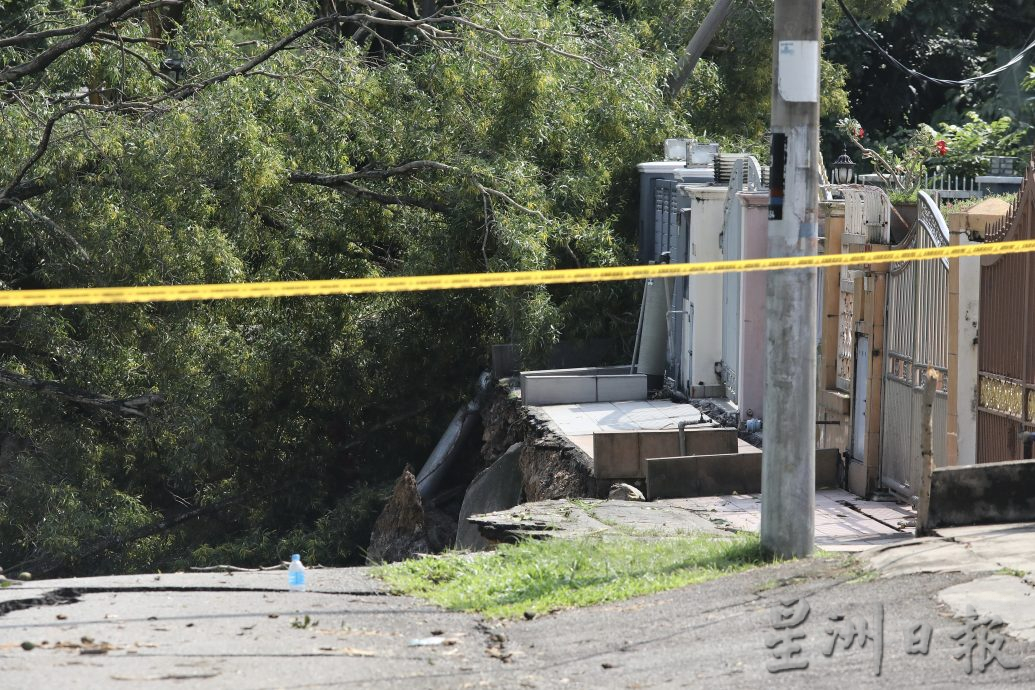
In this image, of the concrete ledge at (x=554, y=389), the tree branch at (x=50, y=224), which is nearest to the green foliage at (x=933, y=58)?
the concrete ledge at (x=554, y=389)

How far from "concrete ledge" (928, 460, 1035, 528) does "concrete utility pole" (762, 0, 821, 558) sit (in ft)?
2.77

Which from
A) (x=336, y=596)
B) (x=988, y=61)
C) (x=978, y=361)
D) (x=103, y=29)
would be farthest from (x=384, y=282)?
(x=988, y=61)

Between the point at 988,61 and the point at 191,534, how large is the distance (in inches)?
855

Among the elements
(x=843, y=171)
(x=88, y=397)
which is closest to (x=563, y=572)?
(x=843, y=171)

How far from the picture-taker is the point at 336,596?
23.0ft

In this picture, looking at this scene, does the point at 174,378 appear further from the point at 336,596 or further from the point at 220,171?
the point at 336,596

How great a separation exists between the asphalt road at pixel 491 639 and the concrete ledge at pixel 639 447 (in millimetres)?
4600

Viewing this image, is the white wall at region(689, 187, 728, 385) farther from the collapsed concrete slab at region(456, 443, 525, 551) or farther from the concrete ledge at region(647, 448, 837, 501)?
the concrete ledge at region(647, 448, 837, 501)

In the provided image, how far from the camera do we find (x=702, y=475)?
1077cm

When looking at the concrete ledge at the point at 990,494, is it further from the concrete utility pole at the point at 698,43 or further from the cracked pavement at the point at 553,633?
the concrete utility pole at the point at 698,43

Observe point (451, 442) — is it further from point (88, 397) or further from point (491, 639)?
point (491, 639)

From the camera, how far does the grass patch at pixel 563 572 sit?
681 centimetres

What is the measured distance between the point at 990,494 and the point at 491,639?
3223 millimetres

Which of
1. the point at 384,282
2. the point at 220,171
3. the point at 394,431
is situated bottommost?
the point at 394,431
